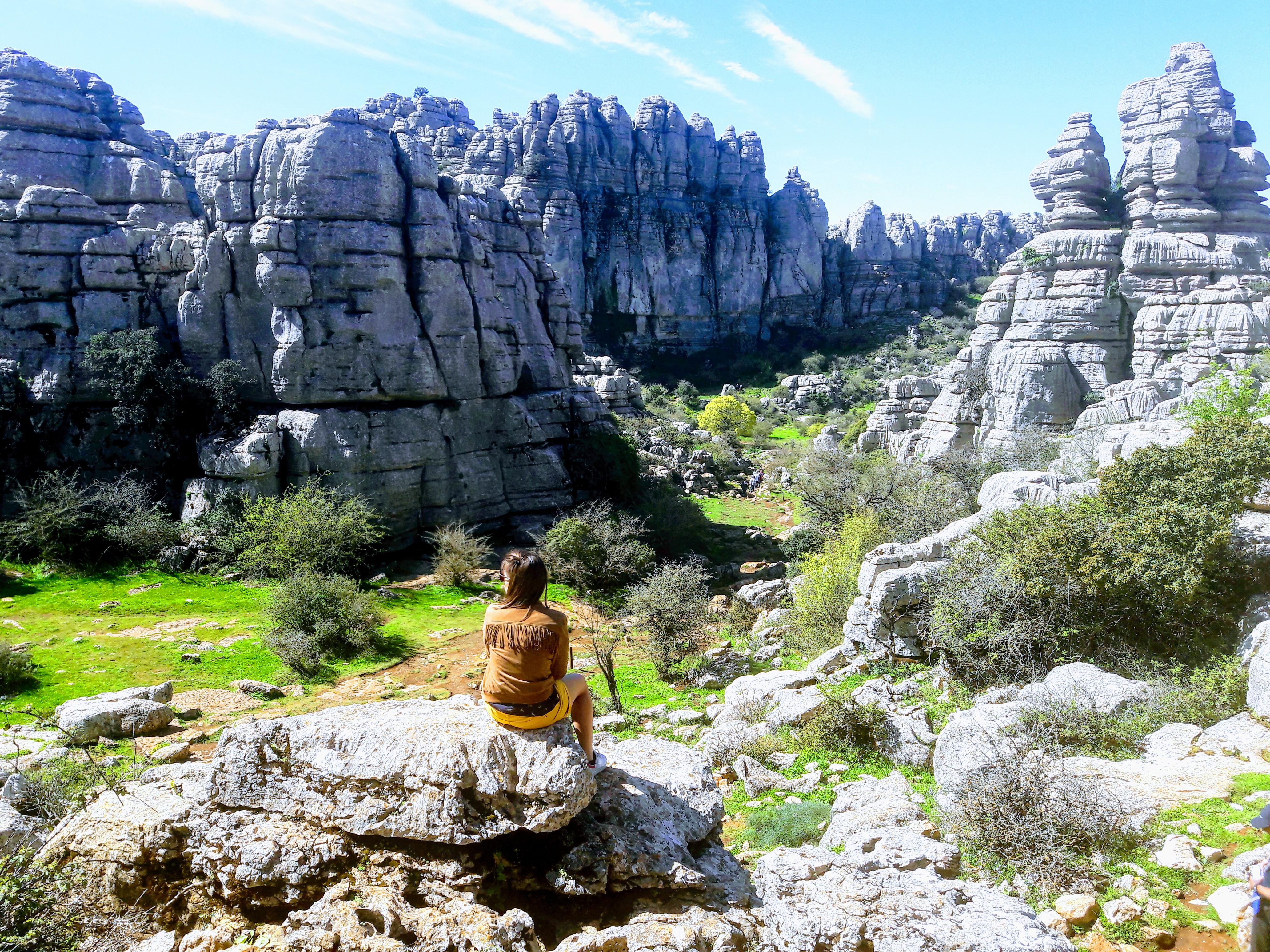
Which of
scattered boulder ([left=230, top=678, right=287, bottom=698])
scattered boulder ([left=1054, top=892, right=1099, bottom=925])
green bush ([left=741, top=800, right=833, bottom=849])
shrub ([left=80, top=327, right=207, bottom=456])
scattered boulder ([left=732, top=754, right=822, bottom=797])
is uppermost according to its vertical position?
shrub ([left=80, top=327, right=207, bottom=456])

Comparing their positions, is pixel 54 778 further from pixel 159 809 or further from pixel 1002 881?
pixel 1002 881

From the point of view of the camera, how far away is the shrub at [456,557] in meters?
20.0

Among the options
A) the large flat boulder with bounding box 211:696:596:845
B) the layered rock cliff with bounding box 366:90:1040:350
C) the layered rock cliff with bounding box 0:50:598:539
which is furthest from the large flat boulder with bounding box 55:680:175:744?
the layered rock cliff with bounding box 366:90:1040:350

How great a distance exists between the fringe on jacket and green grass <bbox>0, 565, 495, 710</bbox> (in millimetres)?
10382

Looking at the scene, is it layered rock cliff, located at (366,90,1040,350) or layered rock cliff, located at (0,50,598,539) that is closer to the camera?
layered rock cliff, located at (0,50,598,539)

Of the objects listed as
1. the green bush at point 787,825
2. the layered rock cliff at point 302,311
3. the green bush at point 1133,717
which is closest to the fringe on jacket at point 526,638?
the green bush at point 787,825

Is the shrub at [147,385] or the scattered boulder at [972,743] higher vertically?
the shrub at [147,385]

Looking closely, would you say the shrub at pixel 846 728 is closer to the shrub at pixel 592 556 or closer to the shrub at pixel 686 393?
the shrub at pixel 592 556

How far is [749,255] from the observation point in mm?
67188

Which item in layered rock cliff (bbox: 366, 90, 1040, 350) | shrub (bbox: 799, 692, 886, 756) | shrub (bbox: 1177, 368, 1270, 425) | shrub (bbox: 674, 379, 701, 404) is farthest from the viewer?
layered rock cliff (bbox: 366, 90, 1040, 350)

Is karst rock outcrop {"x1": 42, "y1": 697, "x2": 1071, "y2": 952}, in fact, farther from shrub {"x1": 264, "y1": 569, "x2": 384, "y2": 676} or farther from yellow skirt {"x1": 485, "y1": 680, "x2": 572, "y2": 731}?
shrub {"x1": 264, "y1": 569, "x2": 384, "y2": 676}

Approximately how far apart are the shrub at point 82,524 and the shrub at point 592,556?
33.0ft

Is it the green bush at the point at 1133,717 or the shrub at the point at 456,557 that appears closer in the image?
the green bush at the point at 1133,717

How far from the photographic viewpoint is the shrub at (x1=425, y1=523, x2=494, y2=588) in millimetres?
20047
